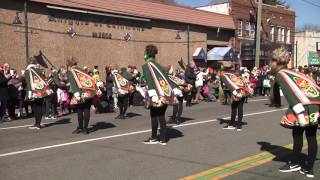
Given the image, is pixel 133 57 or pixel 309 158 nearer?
pixel 309 158

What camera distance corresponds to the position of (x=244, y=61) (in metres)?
38.2

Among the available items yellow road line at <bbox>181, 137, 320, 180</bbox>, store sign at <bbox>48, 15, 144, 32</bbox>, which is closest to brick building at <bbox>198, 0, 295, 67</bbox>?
store sign at <bbox>48, 15, 144, 32</bbox>

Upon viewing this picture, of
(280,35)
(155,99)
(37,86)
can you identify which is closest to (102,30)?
(37,86)

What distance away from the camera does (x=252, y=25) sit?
3903cm

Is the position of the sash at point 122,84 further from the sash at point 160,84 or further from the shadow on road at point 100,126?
the sash at point 160,84

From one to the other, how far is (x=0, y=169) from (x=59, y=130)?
4.32 metres

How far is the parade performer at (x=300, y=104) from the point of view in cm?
634

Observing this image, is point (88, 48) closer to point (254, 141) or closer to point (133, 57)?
point (133, 57)

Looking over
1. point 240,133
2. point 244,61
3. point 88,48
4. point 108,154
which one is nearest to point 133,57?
point 88,48

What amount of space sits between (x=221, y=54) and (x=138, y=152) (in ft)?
82.7

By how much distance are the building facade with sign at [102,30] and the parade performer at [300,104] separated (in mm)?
16170

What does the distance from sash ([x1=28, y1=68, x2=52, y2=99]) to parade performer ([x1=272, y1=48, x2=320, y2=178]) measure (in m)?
6.57

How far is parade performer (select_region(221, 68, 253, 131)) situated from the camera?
36.7 feet

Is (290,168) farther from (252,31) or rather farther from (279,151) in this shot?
(252,31)
